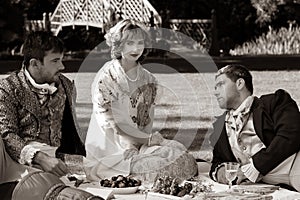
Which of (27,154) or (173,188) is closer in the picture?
(173,188)

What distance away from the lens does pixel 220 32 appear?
17.7 m

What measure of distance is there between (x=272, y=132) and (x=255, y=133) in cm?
9

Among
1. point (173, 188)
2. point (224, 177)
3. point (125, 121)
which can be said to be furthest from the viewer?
point (125, 121)

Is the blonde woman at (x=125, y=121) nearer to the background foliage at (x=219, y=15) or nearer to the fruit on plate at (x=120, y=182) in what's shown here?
the fruit on plate at (x=120, y=182)

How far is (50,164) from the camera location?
11.2 ft

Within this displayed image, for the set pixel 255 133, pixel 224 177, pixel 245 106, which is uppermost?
pixel 245 106

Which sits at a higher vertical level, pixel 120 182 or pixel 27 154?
pixel 27 154

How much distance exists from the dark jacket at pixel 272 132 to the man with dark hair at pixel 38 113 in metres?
0.86

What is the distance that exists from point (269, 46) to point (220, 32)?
211 centimetres

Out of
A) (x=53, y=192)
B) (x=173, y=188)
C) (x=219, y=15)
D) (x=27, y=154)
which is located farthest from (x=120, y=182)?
(x=219, y=15)

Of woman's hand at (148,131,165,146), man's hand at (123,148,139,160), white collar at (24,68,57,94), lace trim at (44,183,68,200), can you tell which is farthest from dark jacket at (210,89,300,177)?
lace trim at (44,183,68,200)

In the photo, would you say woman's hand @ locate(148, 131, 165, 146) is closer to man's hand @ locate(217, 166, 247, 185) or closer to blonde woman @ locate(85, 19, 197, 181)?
blonde woman @ locate(85, 19, 197, 181)

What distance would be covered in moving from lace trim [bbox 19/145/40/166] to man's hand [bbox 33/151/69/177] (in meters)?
0.02

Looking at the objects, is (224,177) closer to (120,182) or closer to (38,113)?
(120,182)
